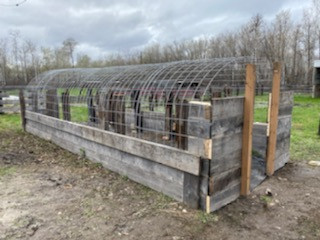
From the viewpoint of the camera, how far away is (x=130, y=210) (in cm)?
311

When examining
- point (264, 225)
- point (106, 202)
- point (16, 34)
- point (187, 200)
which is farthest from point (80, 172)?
point (16, 34)

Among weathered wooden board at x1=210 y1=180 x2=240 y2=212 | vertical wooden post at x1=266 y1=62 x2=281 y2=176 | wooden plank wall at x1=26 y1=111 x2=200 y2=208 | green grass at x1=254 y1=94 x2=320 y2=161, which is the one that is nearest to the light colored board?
wooden plank wall at x1=26 y1=111 x2=200 y2=208

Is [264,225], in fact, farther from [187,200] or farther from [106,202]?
[106,202]

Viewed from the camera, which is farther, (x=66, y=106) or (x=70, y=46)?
(x=70, y=46)

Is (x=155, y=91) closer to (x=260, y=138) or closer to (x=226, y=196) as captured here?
(x=226, y=196)

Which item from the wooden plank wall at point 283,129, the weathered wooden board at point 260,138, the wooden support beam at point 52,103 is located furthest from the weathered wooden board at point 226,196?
the wooden support beam at point 52,103

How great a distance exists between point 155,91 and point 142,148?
3.41 feet

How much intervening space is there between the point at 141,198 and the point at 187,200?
2.09 feet

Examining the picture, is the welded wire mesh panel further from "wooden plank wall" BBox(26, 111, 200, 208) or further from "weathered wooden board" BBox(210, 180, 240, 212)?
"weathered wooden board" BBox(210, 180, 240, 212)

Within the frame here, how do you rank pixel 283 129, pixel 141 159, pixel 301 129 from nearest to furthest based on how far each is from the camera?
pixel 141 159
pixel 283 129
pixel 301 129

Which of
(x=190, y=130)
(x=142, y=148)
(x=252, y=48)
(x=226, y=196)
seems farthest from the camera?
(x=252, y=48)

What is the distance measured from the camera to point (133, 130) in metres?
5.67

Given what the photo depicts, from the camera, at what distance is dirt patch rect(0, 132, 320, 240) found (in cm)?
267

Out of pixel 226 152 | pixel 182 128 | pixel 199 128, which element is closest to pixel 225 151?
pixel 226 152
